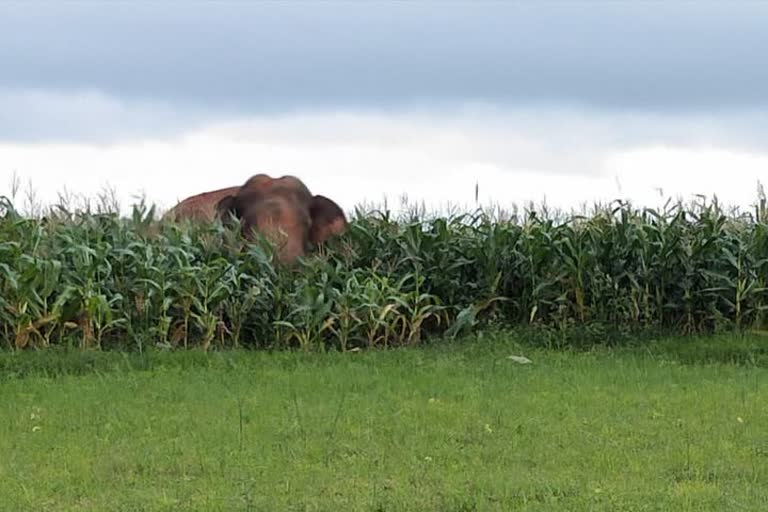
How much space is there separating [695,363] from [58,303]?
19.3 feet

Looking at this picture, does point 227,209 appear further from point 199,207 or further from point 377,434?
point 377,434

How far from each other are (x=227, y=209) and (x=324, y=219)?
49.4 inches

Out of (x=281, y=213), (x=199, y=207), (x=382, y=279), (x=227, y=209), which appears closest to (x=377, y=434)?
(x=382, y=279)

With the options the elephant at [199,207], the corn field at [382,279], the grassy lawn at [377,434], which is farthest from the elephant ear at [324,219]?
the grassy lawn at [377,434]

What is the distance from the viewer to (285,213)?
1320 centimetres

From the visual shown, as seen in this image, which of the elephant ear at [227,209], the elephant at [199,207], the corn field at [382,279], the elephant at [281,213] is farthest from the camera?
the elephant ear at [227,209]

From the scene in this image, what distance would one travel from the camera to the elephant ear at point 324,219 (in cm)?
1312

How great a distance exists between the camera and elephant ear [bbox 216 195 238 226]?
43.7 feet

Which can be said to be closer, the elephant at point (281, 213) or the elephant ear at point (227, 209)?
the elephant at point (281, 213)

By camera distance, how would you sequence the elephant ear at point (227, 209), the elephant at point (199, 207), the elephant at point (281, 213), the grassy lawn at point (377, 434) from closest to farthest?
the grassy lawn at point (377, 434) → the elephant at point (281, 213) → the elephant at point (199, 207) → the elephant ear at point (227, 209)

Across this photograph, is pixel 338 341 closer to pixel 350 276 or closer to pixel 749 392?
pixel 350 276

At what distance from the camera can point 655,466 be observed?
237 inches

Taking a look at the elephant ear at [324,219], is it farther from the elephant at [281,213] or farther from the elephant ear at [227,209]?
the elephant ear at [227,209]

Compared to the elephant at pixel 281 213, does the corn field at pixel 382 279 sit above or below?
below
